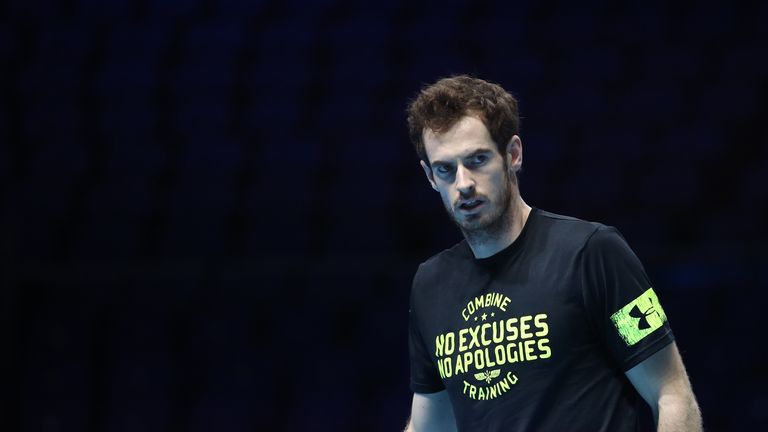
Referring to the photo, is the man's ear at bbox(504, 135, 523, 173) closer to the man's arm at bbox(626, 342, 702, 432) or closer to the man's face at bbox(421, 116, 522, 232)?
the man's face at bbox(421, 116, 522, 232)

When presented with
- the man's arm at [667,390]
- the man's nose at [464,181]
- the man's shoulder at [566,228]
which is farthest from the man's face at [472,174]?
the man's arm at [667,390]

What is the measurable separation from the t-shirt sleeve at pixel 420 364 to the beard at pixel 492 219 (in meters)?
0.33

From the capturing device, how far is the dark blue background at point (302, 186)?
236 inches

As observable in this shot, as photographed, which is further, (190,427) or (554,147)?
(554,147)

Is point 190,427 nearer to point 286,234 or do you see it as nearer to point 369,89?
point 286,234

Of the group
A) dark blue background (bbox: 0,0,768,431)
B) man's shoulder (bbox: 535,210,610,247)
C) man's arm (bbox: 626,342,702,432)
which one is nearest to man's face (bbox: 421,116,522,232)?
man's shoulder (bbox: 535,210,610,247)

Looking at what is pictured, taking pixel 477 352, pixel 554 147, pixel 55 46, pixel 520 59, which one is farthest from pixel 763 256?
pixel 55 46

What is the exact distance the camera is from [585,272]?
2.36 metres

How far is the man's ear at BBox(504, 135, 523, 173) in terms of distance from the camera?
2.54 metres

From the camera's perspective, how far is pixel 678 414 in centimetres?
218

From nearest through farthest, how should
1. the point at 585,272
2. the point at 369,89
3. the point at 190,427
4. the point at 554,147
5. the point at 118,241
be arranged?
the point at 585,272, the point at 190,427, the point at 118,241, the point at 554,147, the point at 369,89

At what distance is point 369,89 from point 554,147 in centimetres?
154

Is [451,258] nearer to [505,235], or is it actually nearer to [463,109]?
[505,235]

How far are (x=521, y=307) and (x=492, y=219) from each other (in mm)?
233
